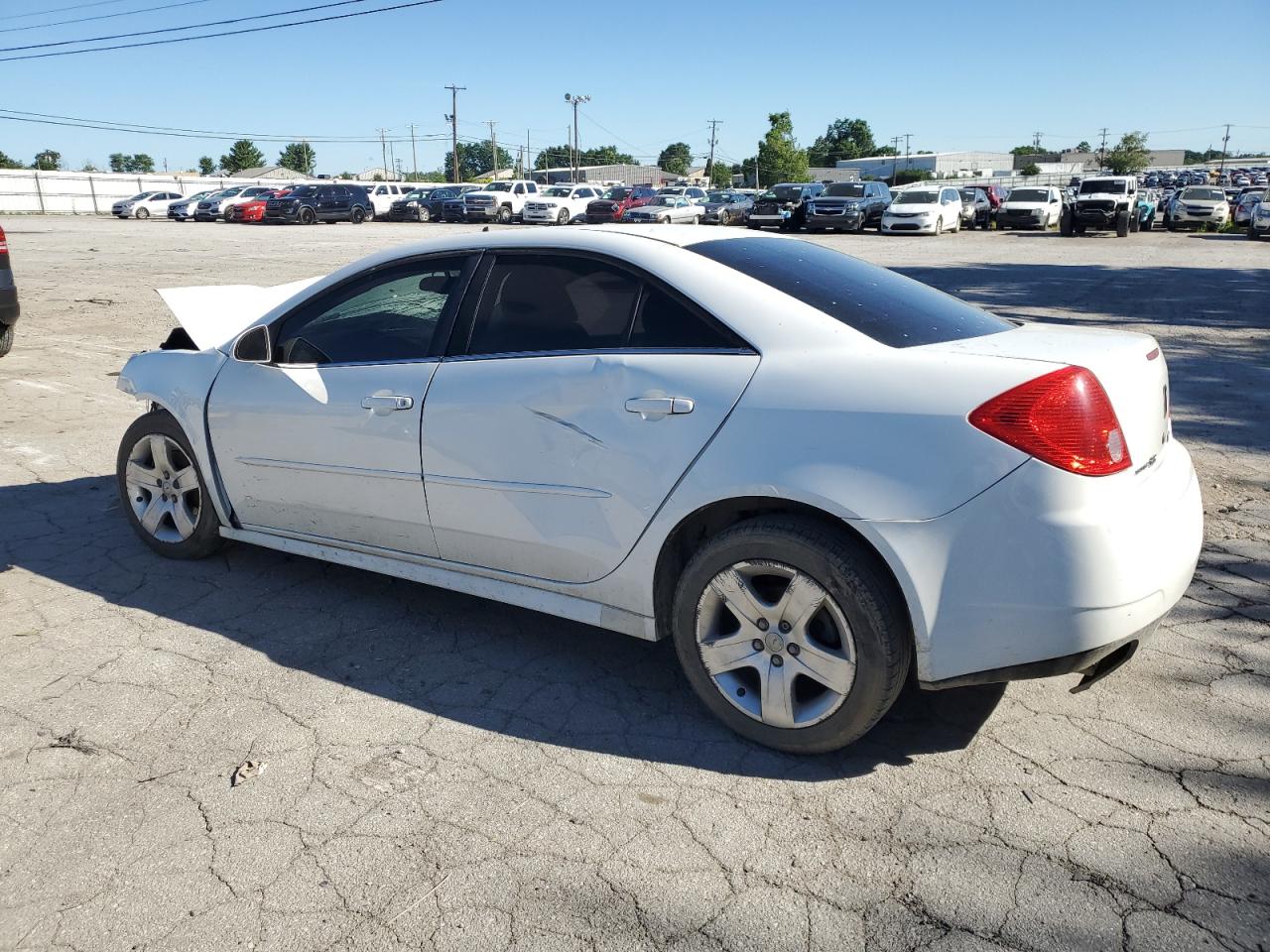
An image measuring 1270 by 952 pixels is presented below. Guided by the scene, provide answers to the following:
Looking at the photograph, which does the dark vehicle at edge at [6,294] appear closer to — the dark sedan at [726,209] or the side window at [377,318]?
the side window at [377,318]

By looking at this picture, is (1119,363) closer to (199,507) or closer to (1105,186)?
(199,507)

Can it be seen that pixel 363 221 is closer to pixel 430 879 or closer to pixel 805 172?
pixel 430 879

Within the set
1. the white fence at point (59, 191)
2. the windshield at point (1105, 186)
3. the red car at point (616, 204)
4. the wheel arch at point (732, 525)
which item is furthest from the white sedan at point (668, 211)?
the wheel arch at point (732, 525)

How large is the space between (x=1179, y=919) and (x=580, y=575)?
6.24 feet

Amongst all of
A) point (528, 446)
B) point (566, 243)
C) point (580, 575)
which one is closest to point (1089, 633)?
point (580, 575)

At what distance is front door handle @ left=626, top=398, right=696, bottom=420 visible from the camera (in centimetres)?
301

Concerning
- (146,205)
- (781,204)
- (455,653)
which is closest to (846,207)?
(781,204)

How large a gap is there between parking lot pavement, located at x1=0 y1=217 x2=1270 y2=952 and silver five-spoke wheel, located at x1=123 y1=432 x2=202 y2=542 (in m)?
0.19

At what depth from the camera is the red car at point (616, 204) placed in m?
38.8

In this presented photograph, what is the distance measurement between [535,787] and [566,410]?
1176 millimetres

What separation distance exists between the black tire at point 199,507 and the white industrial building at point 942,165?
370 feet

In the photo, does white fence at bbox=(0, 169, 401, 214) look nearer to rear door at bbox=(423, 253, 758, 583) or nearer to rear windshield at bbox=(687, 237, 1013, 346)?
rear door at bbox=(423, 253, 758, 583)

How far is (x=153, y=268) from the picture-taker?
1939 centimetres

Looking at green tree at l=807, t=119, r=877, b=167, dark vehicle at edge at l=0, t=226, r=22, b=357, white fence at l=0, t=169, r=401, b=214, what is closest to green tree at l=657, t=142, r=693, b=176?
green tree at l=807, t=119, r=877, b=167
